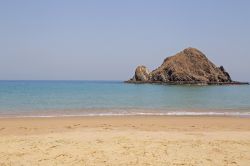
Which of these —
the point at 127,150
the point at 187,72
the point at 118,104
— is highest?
the point at 187,72

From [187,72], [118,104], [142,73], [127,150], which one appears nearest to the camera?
[127,150]

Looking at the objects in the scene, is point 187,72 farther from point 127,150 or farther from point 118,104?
point 127,150

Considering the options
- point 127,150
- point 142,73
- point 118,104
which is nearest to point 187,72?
point 142,73

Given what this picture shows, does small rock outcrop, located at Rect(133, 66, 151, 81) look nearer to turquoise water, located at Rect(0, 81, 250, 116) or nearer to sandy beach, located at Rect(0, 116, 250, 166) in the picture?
turquoise water, located at Rect(0, 81, 250, 116)

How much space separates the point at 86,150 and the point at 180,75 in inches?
4271

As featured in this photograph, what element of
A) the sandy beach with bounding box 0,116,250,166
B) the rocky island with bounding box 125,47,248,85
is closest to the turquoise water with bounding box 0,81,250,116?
the sandy beach with bounding box 0,116,250,166

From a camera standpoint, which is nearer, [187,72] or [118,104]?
[118,104]

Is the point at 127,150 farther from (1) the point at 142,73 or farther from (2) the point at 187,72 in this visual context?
(1) the point at 142,73

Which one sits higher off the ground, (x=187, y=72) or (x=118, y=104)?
(x=187, y=72)

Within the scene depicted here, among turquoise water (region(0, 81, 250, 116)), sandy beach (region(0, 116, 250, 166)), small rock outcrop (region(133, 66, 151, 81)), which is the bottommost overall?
turquoise water (region(0, 81, 250, 116))

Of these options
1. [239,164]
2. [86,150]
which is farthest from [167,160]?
[86,150]

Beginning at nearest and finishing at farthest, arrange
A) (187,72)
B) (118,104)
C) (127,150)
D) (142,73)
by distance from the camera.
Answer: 1. (127,150)
2. (118,104)
3. (187,72)
4. (142,73)

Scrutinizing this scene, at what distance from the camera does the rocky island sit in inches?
4540

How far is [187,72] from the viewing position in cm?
11656
